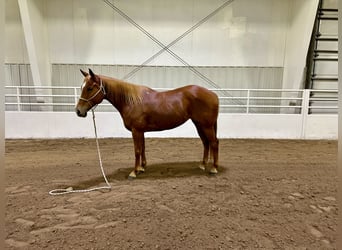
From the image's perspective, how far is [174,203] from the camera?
2.37 m

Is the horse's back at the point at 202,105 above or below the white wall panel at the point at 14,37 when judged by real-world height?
below

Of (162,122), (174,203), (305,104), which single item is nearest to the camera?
(174,203)

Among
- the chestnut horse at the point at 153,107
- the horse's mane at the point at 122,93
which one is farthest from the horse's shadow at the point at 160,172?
the horse's mane at the point at 122,93

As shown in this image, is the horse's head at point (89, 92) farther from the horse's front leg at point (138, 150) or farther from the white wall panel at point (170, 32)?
the white wall panel at point (170, 32)

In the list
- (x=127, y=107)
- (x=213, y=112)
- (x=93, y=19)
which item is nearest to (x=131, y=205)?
(x=127, y=107)

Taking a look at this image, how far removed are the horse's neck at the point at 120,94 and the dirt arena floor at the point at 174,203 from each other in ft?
3.01

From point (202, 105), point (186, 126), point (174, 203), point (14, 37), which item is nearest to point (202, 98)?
point (202, 105)

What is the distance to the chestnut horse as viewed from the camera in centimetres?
280

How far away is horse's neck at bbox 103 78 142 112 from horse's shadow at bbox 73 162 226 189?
0.87 meters

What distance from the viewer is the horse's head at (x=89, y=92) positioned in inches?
104

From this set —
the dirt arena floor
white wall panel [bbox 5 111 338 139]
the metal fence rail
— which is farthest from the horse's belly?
the metal fence rail

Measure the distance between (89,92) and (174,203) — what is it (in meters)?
1.45

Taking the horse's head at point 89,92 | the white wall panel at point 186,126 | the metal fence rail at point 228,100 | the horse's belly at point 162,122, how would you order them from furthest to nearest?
1. the metal fence rail at point 228,100
2. the white wall panel at point 186,126
3. the horse's belly at point 162,122
4. the horse's head at point 89,92

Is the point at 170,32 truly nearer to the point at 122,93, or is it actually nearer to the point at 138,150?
the point at 122,93
